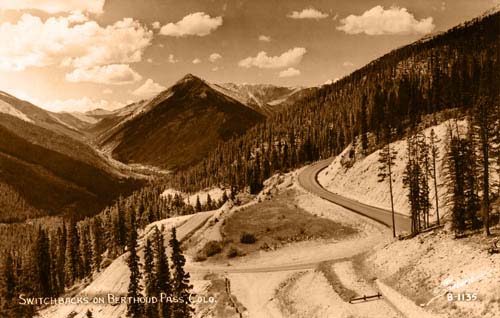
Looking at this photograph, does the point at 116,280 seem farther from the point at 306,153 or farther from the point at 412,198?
the point at 306,153

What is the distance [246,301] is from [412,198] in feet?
93.7

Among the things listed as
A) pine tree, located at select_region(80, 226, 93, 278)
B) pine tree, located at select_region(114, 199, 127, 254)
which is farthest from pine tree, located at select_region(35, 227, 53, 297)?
pine tree, located at select_region(114, 199, 127, 254)

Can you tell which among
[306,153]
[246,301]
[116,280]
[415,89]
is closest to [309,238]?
[246,301]

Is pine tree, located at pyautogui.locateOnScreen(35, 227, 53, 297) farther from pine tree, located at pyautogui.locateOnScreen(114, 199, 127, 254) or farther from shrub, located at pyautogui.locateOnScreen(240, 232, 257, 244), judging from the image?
shrub, located at pyautogui.locateOnScreen(240, 232, 257, 244)

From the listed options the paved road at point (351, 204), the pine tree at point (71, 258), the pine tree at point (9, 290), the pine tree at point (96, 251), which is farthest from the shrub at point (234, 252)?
the pine tree at point (71, 258)

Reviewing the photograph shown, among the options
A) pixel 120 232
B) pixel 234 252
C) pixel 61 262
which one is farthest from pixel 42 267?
pixel 234 252

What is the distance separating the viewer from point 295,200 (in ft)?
364

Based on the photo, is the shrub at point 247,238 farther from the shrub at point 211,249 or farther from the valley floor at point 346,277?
the valley floor at point 346,277

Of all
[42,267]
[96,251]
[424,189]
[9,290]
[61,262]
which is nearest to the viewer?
[424,189]

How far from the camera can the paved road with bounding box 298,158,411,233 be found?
7893cm

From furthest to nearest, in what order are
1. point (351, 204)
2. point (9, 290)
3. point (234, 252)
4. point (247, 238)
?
point (351, 204) < point (9, 290) < point (247, 238) < point (234, 252)

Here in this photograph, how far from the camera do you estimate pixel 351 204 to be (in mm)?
99750

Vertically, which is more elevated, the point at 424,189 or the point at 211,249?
the point at 424,189

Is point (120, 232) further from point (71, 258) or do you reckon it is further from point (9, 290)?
point (9, 290)
